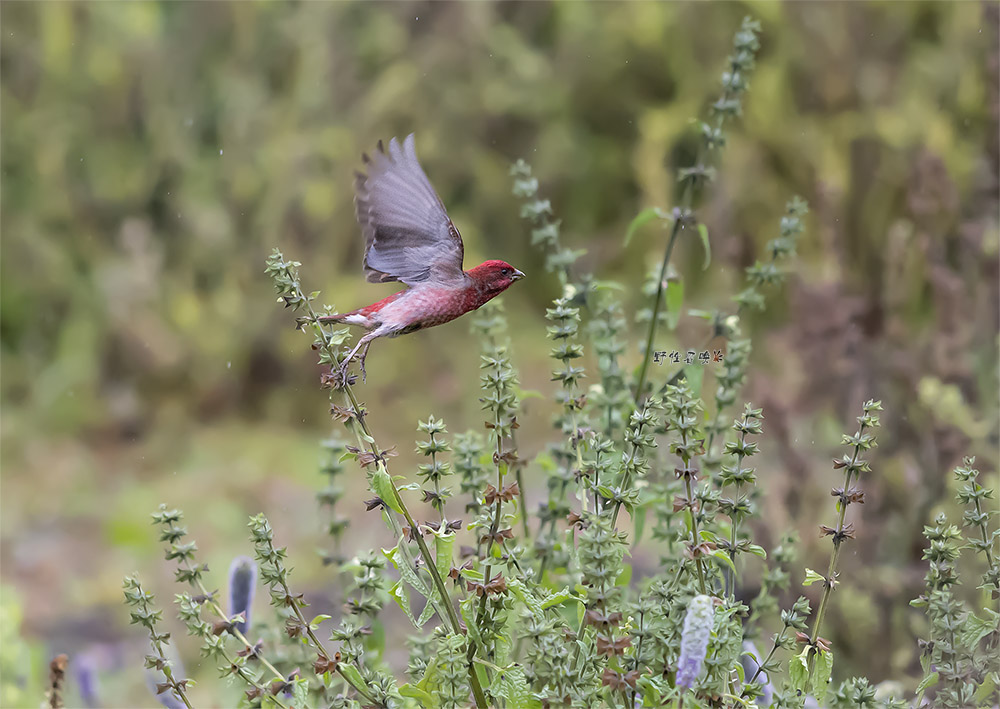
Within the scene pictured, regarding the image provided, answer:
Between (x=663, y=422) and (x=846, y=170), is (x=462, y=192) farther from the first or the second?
(x=663, y=422)

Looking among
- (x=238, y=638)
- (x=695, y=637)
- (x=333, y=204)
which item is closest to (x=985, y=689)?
(x=695, y=637)

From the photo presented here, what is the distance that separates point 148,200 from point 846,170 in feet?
4.77

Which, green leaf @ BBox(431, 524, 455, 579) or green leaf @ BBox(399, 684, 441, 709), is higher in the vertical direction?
green leaf @ BBox(431, 524, 455, 579)

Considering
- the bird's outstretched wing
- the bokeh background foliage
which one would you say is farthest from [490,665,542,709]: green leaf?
the bokeh background foliage

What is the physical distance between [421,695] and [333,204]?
1563 millimetres

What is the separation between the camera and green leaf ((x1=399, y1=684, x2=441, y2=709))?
57 cm

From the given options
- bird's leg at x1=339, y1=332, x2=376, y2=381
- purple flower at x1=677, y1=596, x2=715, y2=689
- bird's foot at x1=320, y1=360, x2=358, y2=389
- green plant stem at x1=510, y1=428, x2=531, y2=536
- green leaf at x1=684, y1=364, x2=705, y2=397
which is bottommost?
purple flower at x1=677, y1=596, x2=715, y2=689

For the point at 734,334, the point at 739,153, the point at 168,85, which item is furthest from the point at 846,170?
the point at 168,85

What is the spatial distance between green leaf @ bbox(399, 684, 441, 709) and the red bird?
19 cm

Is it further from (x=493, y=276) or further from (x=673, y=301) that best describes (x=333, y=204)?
(x=493, y=276)

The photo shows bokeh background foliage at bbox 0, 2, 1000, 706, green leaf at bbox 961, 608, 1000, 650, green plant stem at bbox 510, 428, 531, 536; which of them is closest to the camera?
green leaf at bbox 961, 608, 1000, 650

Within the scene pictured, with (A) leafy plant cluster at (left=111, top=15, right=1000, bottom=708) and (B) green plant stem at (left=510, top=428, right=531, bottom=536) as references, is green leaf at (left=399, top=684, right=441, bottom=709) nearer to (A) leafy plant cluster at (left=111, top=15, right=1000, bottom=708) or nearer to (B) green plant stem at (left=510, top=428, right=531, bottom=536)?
(A) leafy plant cluster at (left=111, top=15, right=1000, bottom=708)

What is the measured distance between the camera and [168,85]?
7.14 feet

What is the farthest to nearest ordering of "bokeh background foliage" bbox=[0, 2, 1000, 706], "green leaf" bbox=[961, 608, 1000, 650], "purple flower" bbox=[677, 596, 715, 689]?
"bokeh background foliage" bbox=[0, 2, 1000, 706] < "green leaf" bbox=[961, 608, 1000, 650] < "purple flower" bbox=[677, 596, 715, 689]
